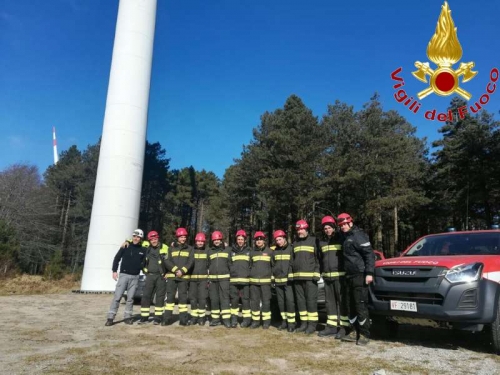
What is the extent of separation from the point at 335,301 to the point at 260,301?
1.74 metres

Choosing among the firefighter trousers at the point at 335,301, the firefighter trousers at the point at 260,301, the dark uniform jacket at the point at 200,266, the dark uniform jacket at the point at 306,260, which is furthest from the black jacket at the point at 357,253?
the dark uniform jacket at the point at 200,266

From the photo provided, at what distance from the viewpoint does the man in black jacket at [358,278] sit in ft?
20.0

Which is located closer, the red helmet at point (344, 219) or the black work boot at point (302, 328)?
the red helmet at point (344, 219)

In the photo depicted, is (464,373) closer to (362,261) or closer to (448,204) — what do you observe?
(362,261)

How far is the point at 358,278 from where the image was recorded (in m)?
6.19

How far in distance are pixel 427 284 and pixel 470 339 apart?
2085mm

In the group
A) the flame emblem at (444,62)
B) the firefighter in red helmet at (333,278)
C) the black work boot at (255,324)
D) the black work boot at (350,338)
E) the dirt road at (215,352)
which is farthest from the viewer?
the flame emblem at (444,62)

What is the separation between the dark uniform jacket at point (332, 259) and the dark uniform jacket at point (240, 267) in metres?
1.74

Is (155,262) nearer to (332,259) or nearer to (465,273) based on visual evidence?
(332,259)

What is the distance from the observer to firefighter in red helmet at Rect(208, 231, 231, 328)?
8.00 meters

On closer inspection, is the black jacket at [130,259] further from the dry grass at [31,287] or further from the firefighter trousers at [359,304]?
the dry grass at [31,287]

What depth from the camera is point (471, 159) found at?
31031mm

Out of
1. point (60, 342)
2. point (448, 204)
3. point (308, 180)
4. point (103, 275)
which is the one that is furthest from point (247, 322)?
point (448, 204)

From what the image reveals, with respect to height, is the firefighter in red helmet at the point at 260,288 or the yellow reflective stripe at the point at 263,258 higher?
the yellow reflective stripe at the point at 263,258
